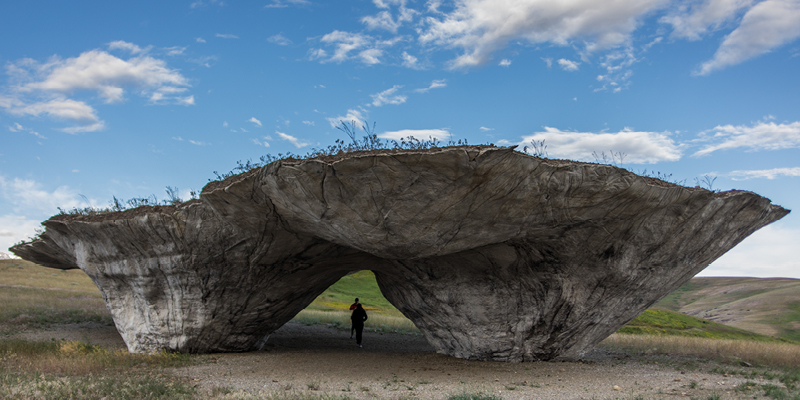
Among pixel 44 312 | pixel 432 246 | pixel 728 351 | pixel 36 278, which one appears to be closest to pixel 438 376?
pixel 432 246

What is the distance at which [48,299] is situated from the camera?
31109mm

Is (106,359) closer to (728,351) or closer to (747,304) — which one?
(728,351)

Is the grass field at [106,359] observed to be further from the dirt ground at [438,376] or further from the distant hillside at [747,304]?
the distant hillside at [747,304]

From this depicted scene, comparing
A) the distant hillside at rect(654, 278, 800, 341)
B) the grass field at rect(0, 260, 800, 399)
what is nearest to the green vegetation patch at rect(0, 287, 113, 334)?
the grass field at rect(0, 260, 800, 399)

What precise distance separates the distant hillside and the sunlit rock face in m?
38.8

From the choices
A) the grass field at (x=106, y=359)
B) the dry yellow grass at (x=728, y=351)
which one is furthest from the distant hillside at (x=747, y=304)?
the dry yellow grass at (x=728, y=351)

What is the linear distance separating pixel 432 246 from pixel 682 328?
3455 cm

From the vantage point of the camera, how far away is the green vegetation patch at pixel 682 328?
3278cm

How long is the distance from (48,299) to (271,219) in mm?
29711

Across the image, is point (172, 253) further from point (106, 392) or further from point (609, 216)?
point (609, 216)

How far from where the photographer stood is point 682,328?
3578 cm

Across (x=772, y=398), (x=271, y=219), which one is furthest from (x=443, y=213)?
(x=772, y=398)

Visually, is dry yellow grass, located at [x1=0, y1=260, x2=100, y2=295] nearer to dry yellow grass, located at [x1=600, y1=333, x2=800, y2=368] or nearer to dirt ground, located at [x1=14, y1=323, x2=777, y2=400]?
dirt ground, located at [x1=14, y1=323, x2=777, y2=400]

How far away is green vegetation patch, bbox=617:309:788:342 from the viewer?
32.8 m
